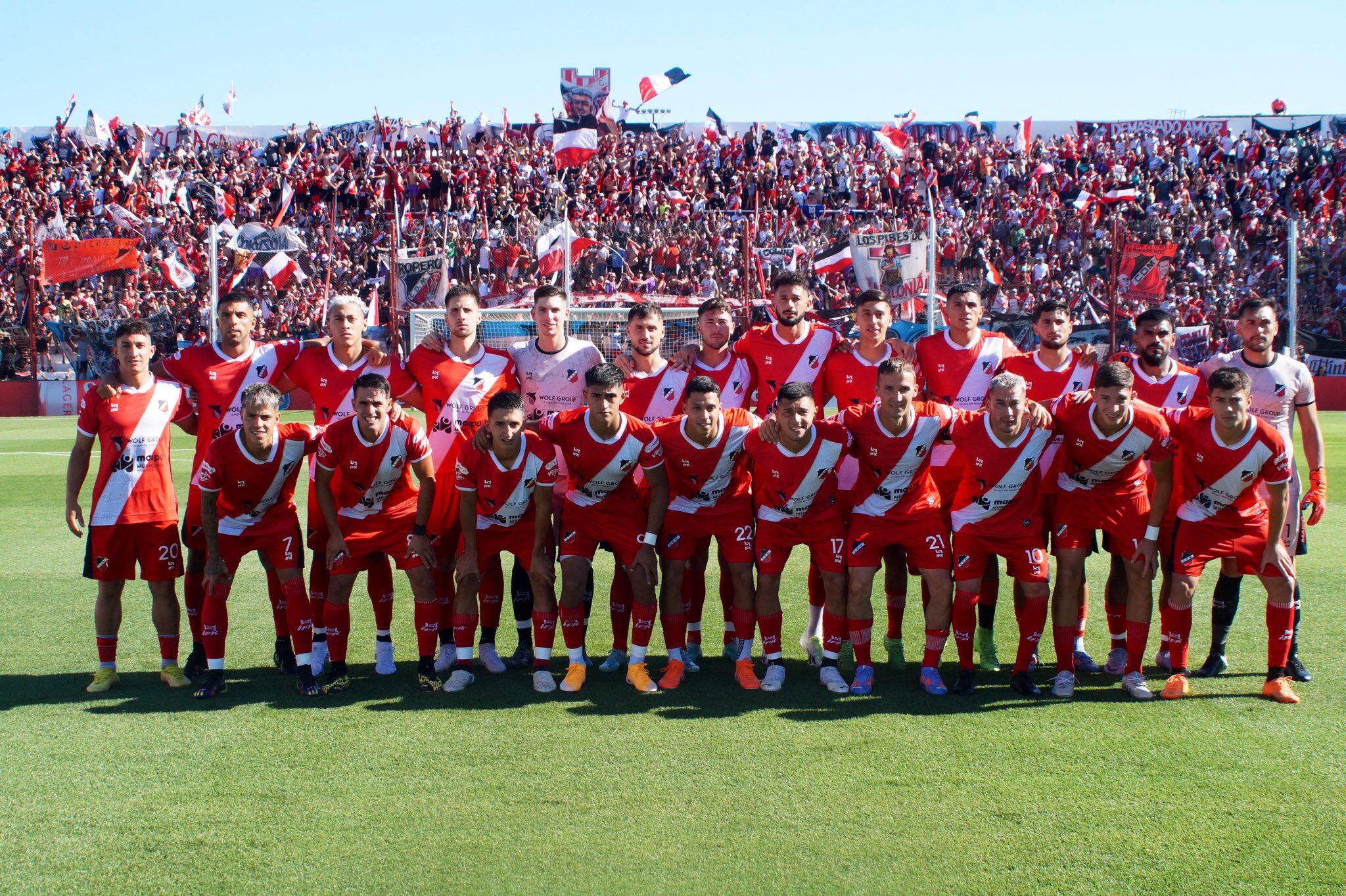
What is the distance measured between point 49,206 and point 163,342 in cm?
790

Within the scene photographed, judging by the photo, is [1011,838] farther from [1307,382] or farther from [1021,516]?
[1307,382]

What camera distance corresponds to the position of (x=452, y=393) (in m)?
7.00

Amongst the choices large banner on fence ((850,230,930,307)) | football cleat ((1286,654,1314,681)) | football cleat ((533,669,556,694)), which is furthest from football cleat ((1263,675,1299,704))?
large banner on fence ((850,230,930,307))

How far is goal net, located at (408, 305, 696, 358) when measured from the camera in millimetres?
16969

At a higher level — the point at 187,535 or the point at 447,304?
the point at 447,304

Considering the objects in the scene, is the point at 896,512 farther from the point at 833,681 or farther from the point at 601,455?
the point at 601,455

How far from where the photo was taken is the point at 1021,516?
598cm

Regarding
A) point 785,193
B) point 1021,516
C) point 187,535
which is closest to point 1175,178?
point 785,193

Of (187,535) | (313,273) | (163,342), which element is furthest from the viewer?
(313,273)

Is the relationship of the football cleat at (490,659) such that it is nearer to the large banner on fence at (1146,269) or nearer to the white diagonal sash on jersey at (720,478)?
the white diagonal sash on jersey at (720,478)

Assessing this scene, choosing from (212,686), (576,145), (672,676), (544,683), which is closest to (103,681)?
(212,686)

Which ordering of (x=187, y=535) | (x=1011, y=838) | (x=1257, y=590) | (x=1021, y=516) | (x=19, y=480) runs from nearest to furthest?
(x=1011, y=838) → (x=1021, y=516) → (x=187, y=535) → (x=1257, y=590) → (x=19, y=480)

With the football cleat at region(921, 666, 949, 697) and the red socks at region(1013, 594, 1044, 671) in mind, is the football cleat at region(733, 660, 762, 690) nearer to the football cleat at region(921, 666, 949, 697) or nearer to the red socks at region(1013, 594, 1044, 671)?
the football cleat at region(921, 666, 949, 697)

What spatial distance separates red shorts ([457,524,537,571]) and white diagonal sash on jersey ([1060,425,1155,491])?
3.07 metres
